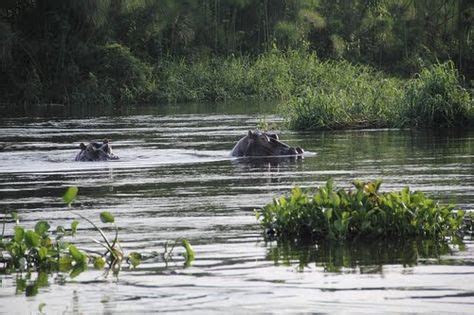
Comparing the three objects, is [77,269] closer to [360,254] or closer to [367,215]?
[360,254]

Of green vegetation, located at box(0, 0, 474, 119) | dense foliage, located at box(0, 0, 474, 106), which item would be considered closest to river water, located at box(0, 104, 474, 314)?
green vegetation, located at box(0, 0, 474, 119)

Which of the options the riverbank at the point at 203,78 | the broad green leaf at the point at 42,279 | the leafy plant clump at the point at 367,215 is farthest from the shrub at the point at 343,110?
the broad green leaf at the point at 42,279

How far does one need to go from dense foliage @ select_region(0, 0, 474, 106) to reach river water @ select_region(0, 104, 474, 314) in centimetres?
1881

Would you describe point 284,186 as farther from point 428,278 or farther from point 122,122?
point 122,122

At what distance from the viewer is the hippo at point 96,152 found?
19.4 metres

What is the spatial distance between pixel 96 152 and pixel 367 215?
33.7 ft

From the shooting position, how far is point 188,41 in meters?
50.2

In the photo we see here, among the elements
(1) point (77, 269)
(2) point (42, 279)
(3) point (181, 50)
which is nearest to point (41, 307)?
(2) point (42, 279)

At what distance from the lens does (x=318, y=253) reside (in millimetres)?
9391

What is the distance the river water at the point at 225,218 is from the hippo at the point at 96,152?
226 millimetres

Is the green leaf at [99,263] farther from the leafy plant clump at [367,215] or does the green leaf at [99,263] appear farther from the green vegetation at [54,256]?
the leafy plant clump at [367,215]

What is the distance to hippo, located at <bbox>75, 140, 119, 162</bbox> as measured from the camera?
765 inches

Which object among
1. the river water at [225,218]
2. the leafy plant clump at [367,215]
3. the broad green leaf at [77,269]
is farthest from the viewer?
the leafy plant clump at [367,215]

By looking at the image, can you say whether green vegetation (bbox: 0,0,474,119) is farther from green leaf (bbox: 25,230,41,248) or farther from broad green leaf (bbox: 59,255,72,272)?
green leaf (bbox: 25,230,41,248)
